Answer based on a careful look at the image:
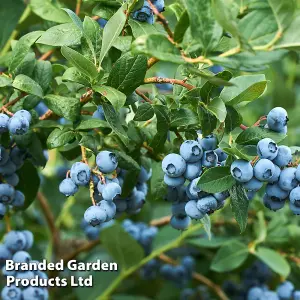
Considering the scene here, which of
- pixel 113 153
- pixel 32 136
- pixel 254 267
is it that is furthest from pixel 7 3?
pixel 254 267

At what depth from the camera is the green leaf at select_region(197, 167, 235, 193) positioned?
41.1 inches

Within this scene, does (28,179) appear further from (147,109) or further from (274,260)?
(274,260)

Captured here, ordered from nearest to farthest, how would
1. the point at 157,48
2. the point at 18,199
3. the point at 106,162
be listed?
the point at 157,48 < the point at 106,162 < the point at 18,199

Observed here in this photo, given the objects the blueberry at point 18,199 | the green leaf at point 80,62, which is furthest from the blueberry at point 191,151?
the blueberry at point 18,199

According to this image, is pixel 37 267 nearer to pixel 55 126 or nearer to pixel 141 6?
pixel 55 126

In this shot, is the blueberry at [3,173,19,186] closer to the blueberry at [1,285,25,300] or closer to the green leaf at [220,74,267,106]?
the blueberry at [1,285,25,300]

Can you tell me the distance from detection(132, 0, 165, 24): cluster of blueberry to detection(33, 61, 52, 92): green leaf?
22 cm

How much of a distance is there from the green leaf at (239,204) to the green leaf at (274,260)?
0.66 meters

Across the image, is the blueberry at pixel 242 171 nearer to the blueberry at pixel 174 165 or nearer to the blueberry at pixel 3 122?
the blueberry at pixel 174 165

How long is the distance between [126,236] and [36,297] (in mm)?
509

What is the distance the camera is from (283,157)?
41.3 inches

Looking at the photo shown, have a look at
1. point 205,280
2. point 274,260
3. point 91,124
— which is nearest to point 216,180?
point 91,124

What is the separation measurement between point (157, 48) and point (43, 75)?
0.42m

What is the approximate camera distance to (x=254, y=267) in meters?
2.12
